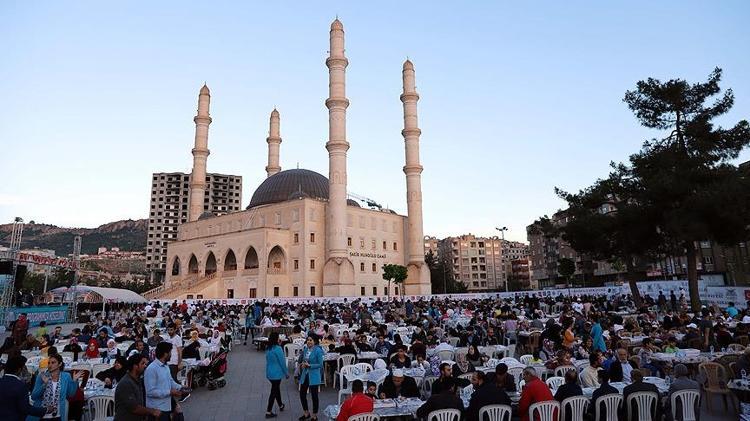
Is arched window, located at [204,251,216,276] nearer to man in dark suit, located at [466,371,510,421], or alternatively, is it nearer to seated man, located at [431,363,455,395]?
seated man, located at [431,363,455,395]

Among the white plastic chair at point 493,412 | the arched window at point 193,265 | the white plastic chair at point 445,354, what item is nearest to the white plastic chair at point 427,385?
the white plastic chair at point 445,354

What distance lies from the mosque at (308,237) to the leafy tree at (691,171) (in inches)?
Answer: 1093

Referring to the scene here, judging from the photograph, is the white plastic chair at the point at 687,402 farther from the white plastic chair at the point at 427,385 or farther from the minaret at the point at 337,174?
the minaret at the point at 337,174

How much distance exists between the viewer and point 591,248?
24.5 m

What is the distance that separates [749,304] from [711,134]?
24.0 feet

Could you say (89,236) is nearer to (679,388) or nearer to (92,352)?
→ (92,352)

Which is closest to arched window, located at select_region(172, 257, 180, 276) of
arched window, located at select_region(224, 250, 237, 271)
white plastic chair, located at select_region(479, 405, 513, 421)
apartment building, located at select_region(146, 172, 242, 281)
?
arched window, located at select_region(224, 250, 237, 271)

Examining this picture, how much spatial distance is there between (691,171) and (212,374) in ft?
64.3

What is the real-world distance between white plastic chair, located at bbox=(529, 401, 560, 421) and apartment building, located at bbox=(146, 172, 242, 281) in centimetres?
10234

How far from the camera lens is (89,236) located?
→ 540ft

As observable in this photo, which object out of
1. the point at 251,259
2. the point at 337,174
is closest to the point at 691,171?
the point at 337,174

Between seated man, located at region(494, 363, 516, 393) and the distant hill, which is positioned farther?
the distant hill

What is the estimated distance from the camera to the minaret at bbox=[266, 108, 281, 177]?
63125mm

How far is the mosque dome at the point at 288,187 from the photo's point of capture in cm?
5688
